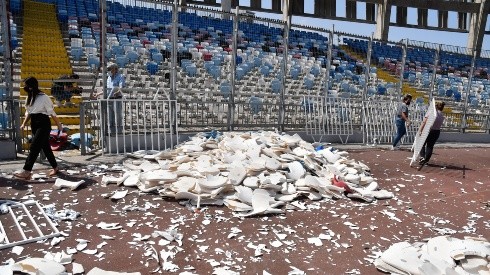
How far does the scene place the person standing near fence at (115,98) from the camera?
25.5 ft

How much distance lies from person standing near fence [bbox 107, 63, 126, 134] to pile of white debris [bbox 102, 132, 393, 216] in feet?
2.64

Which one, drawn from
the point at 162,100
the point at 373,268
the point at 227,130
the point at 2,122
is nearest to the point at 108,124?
the point at 162,100

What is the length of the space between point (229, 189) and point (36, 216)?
2650 mm

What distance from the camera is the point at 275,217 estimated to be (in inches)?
205

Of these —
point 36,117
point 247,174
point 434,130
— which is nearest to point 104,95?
point 36,117

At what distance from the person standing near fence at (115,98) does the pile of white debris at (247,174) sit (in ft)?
2.64

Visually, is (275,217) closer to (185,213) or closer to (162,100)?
(185,213)

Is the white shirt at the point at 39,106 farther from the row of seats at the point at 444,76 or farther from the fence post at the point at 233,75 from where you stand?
the row of seats at the point at 444,76

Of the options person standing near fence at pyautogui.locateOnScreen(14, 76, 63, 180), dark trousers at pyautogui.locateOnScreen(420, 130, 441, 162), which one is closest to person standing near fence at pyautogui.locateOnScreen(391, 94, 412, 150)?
dark trousers at pyautogui.locateOnScreen(420, 130, 441, 162)

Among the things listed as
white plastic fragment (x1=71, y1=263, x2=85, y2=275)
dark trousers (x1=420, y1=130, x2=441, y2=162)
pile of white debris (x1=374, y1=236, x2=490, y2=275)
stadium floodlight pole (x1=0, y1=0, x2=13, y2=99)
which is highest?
stadium floodlight pole (x1=0, y1=0, x2=13, y2=99)

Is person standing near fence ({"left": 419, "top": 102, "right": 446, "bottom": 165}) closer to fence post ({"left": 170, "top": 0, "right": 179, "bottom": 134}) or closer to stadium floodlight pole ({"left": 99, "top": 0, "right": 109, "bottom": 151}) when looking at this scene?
fence post ({"left": 170, "top": 0, "right": 179, "bottom": 134})

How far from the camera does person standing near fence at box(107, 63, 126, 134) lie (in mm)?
7785

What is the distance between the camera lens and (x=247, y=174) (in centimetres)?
616

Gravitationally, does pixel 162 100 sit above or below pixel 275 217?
above
